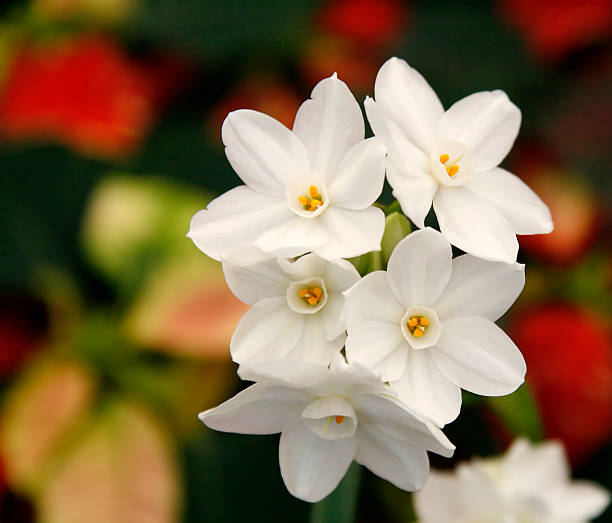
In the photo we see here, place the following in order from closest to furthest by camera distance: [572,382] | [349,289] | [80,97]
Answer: [349,289] → [572,382] → [80,97]

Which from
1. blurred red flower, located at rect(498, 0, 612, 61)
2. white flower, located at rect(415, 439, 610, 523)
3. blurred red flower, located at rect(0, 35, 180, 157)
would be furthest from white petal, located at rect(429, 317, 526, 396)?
blurred red flower, located at rect(498, 0, 612, 61)

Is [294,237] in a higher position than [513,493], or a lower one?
higher

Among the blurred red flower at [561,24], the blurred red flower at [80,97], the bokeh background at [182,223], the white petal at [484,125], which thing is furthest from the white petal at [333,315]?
the blurred red flower at [561,24]

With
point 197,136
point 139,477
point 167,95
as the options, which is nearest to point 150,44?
point 167,95

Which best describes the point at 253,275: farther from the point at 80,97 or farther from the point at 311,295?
the point at 80,97

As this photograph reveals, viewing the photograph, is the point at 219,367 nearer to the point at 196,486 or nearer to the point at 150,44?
the point at 196,486

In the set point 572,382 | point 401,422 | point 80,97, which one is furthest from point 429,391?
point 80,97

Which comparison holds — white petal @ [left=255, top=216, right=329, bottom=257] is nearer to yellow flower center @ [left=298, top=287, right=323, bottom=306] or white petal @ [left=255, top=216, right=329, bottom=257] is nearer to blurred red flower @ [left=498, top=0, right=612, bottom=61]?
yellow flower center @ [left=298, top=287, right=323, bottom=306]
